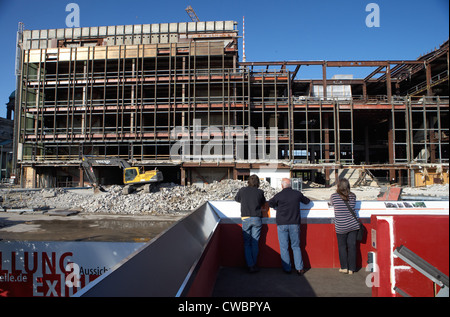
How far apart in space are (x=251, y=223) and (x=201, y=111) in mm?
29282

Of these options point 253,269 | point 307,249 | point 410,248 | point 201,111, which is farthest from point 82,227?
point 201,111

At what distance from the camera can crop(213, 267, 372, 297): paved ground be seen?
351 cm

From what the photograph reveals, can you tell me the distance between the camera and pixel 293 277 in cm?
407

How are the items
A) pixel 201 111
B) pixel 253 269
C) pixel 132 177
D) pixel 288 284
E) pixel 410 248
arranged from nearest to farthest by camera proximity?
pixel 410 248 → pixel 288 284 → pixel 253 269 → pixel 132 177 → pixel 201 111

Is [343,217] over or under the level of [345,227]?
over

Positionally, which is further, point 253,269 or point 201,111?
point 201,111

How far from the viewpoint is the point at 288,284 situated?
12.5 feet

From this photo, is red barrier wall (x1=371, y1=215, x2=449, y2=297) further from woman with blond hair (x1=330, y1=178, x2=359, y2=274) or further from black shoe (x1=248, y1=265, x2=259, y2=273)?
black shoe (x1=248, y1=265, x2=259, y2=273)

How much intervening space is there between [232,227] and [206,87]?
31747 mm

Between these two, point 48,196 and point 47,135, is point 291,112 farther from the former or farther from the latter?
point 47,135

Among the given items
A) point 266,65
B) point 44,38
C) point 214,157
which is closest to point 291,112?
point 266,65

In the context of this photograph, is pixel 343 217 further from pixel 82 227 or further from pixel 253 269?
pixel 82 227

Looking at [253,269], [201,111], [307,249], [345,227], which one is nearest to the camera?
[345,227]

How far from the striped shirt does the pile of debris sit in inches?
566
